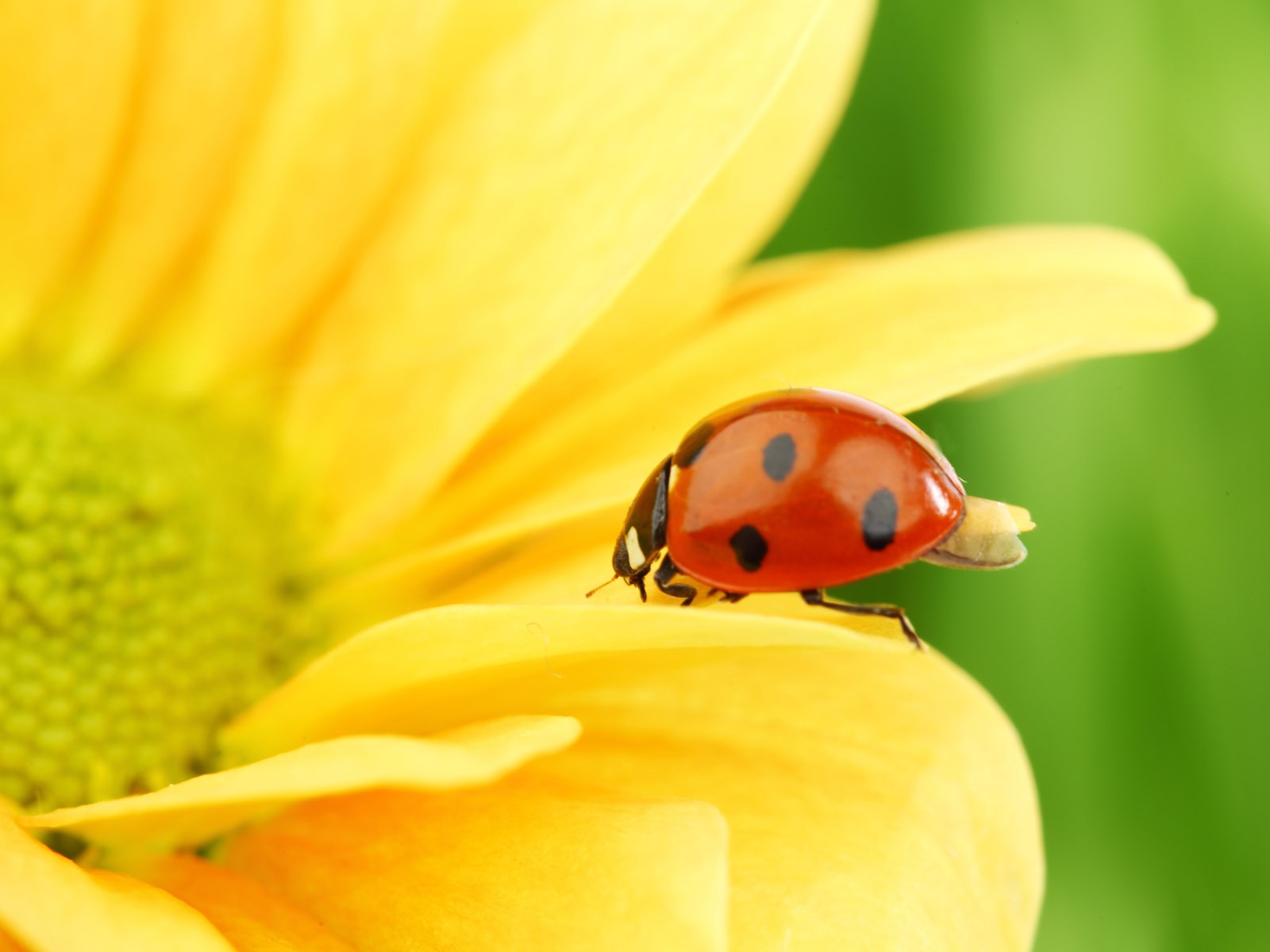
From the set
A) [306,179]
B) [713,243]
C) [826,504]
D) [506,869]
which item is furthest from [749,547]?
[306,179]

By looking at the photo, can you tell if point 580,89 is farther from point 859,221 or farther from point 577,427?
point 859,221

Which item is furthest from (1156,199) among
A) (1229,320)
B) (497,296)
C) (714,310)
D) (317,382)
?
(317,382)

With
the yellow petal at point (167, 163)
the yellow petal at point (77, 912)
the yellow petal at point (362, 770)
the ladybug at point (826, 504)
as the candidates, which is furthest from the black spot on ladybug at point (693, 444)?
the yellow petal at point (167, 163)

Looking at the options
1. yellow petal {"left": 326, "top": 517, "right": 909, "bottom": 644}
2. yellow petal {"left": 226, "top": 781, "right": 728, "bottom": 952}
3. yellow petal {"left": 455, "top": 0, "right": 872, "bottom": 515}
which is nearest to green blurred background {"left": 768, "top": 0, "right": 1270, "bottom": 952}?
yellow petal {"left": 455, "top": 0, "right": 872, "bottom": 515}

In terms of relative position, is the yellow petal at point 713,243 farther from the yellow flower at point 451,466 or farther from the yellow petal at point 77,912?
the yellow petal at point 77,912

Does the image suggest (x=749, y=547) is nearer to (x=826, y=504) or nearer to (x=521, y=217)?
(x=826, y=504)
